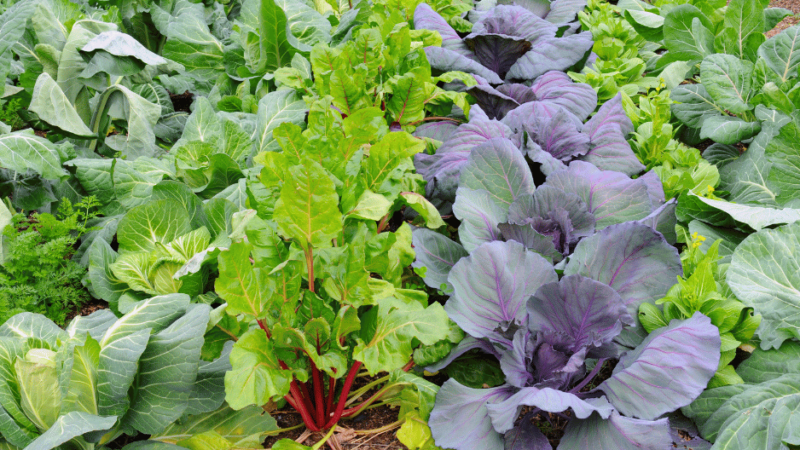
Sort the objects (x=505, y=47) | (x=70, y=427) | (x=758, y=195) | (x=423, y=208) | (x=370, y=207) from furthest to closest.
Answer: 1. (x=505, y=47)
2. (x=758, y=195)
3. (x=423, y=208)
4. (x=370, y=207)
5. (x=70, y=427)

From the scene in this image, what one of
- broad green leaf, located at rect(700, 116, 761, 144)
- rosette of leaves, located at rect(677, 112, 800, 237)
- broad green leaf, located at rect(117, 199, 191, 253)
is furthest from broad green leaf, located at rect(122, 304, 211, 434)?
broad green leaf, located at rect(700, 116, 761, 144)

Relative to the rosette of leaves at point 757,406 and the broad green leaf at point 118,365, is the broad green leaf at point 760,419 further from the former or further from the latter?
the broad green leaf at point 118,365

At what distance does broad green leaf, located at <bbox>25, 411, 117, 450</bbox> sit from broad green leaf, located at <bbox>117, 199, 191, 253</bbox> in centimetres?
88

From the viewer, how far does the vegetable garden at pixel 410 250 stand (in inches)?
60.1

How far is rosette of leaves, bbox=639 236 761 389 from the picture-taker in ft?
5.58

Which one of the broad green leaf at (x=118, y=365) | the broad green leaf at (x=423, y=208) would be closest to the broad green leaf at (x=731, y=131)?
the broad green leaf at (x=423, y=208)

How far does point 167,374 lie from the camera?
1605 mm

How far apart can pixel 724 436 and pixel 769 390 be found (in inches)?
9.0

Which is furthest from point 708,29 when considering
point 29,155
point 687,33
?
point 29,155

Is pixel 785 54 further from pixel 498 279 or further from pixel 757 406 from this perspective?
pixel 498 279

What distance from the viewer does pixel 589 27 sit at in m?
3.57

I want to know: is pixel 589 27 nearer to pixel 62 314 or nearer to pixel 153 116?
pixel 153 116

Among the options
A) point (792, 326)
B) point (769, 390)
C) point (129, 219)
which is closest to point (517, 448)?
point (769, 390)

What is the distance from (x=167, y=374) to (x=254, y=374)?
14.0 inches
